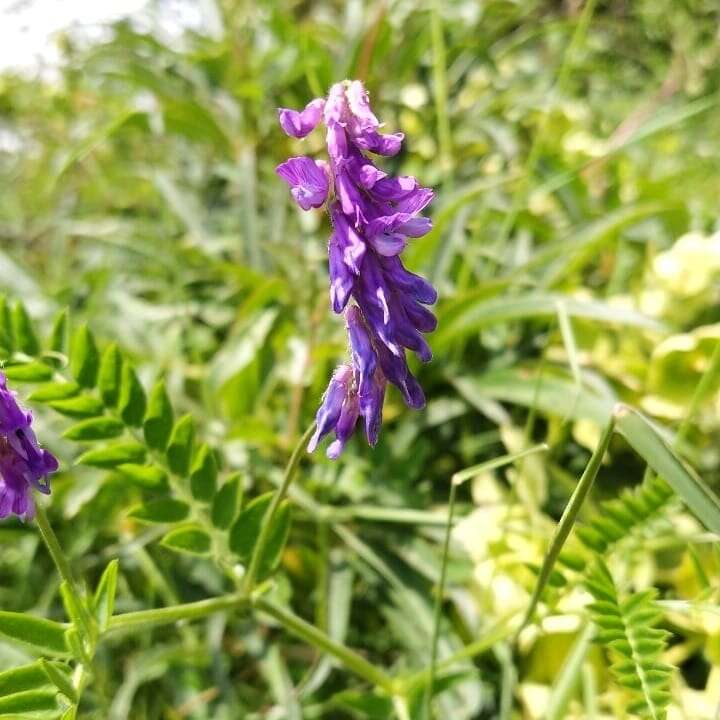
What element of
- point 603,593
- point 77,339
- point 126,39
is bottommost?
point 603,593

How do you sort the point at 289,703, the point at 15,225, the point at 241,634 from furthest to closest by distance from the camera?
1. the point at 15,225
2. the point at 241,634
3. the point at 289,703

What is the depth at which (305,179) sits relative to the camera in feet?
1.68

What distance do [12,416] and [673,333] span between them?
0.84 meters

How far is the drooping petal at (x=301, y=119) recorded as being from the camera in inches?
20.0

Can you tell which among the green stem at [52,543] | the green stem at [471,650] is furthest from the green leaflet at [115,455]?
the green stem at [471,650]

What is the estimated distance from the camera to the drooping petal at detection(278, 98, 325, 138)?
0.51 m

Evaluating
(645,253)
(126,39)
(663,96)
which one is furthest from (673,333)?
(126,39)

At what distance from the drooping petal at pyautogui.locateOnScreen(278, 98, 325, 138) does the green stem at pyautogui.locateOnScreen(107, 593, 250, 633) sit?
0.36 metres

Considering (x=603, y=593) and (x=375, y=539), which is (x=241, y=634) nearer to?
(x=375, y=539)

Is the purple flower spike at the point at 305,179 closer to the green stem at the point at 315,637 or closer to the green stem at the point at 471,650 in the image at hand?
the green stem at the point at 315,637

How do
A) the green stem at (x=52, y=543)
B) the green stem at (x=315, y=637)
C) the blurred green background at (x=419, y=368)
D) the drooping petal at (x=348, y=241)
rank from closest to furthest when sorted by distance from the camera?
the drooping petal at (x=348, y=241) → the green stem at (x=52, y=543) → the green stem at (x=315, y=637) → the blurred green background at (x=419, y=368)

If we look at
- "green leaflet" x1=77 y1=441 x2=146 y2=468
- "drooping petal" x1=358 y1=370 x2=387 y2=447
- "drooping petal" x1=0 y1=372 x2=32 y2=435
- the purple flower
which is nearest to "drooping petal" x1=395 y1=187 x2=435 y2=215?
the purple flower

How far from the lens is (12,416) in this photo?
21.9 inches

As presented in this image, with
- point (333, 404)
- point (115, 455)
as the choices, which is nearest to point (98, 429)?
point (115, 455)
